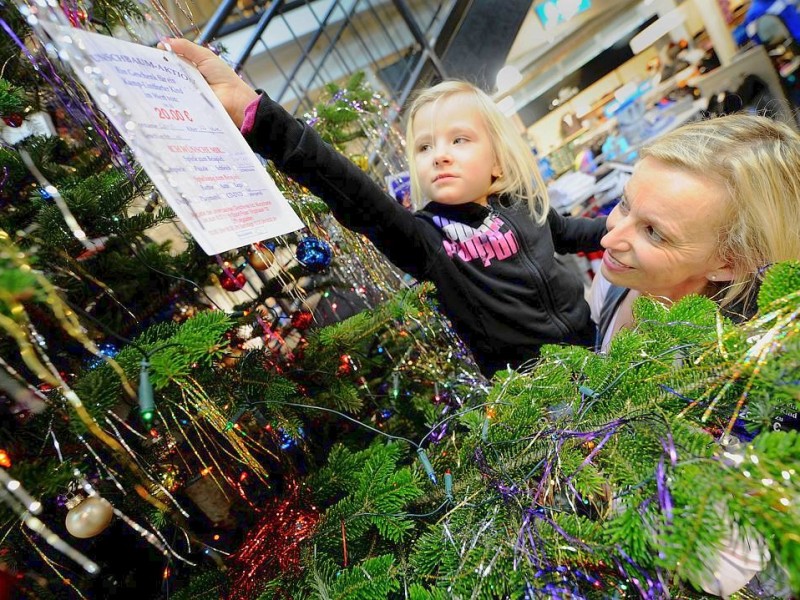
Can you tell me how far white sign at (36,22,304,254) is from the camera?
0.43 m

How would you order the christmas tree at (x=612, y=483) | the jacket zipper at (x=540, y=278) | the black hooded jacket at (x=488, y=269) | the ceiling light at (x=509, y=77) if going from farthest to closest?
the ceiling light at (x=509, y=77) < the jacket zipper at (x=540, y=278) < the black hooded jacket at (x=488, y=269) < the christmas tree at (x=612, y=483)

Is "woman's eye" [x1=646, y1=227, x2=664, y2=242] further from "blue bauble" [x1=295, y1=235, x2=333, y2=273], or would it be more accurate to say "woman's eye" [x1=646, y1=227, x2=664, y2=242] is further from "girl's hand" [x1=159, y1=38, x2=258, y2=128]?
"girl's hand" [x1=159, y1=38, x2=258, y2=128]

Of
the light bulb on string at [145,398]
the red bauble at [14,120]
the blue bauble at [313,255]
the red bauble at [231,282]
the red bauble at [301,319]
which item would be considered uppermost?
the red bauble at [14,120]

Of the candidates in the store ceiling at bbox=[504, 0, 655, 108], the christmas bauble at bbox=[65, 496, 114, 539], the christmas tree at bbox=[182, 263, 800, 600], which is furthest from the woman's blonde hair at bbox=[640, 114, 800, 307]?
the store ceiling at bbox=[504, 0, 655, 108]

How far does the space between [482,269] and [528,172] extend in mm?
335

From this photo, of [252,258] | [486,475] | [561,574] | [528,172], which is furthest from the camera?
[528,172]

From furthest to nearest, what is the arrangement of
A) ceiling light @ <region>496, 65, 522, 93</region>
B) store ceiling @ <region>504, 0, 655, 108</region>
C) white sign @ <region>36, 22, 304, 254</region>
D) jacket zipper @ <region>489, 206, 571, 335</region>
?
store ceiling @ <region>504, 0, 655, 108</region>
ceiling light @ <region>496, 65, 522, 93</region>
jacket zipper @ <region>489, 206, 571, 335</region>
white sign @ <region>36, 22, 304, 254</region>

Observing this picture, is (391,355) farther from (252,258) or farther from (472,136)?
(472,136)

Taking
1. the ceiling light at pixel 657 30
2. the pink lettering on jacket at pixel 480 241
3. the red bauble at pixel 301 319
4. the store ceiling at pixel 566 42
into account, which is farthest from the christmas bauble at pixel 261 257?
the ceiling light at pixel 657 30

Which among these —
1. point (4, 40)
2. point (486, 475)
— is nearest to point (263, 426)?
point (486, 475)

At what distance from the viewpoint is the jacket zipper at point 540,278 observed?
3.46 feet

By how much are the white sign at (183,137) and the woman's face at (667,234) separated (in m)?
0.59

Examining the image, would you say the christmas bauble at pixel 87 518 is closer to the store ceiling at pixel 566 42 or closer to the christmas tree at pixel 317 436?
the christmas tree at pixel 317 436

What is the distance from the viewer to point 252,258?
88 centimetres
